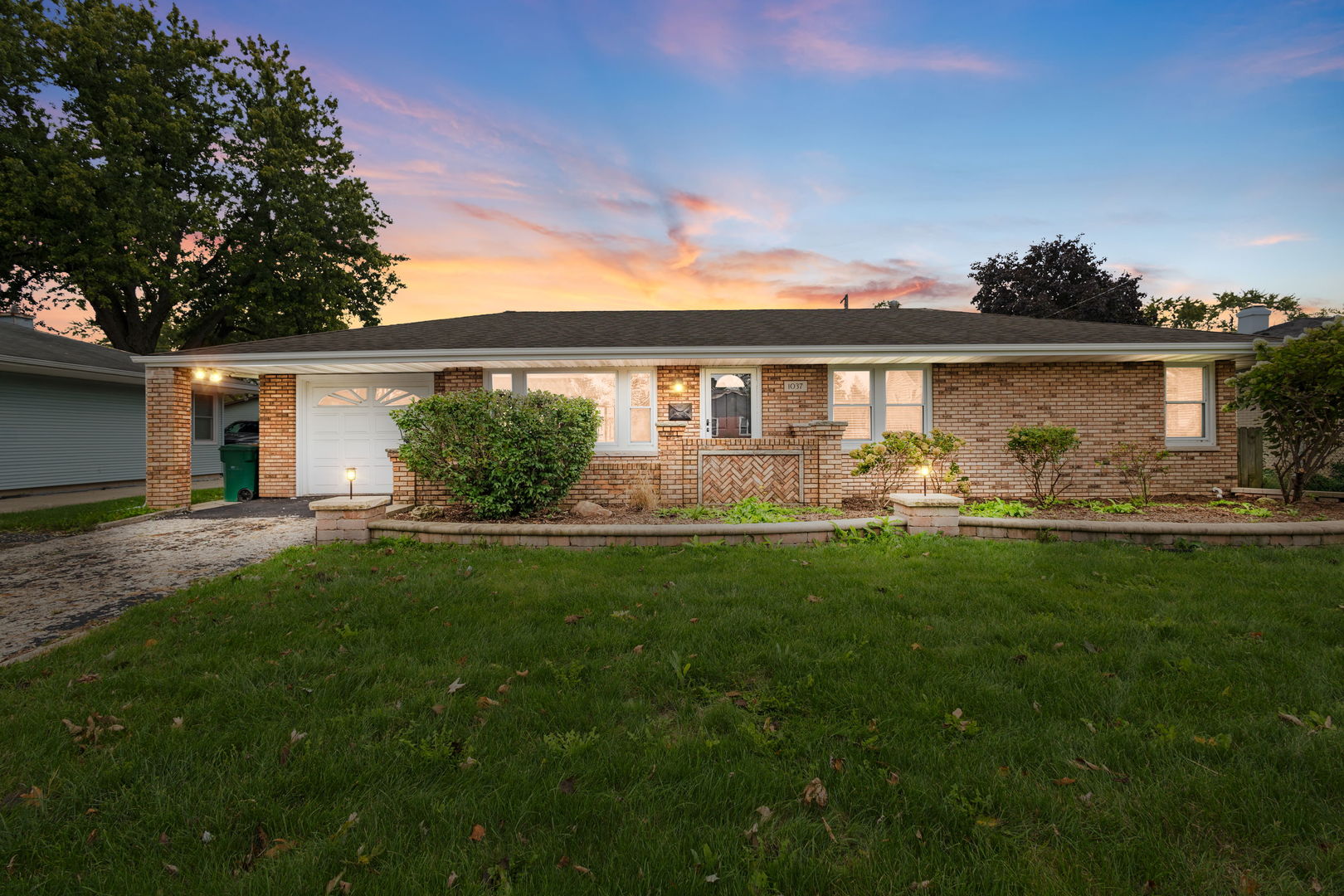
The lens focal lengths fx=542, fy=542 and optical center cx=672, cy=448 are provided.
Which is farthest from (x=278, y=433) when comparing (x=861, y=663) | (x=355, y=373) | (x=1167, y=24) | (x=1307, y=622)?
(x=1167, y=24)

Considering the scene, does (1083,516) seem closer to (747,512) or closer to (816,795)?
(747,512)

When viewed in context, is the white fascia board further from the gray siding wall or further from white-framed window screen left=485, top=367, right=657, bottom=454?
the gray siding wall

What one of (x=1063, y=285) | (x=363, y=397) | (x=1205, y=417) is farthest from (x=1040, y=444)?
(x=1063, y=285)

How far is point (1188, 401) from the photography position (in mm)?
9930

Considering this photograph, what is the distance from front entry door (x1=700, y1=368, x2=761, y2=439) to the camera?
32.6 feet

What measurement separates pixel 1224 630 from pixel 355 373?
12662mm

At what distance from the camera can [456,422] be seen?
280 inches

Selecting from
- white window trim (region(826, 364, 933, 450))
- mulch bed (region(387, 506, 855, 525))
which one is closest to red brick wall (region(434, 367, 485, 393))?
mulch bed (region(387, 506, 855, 525))

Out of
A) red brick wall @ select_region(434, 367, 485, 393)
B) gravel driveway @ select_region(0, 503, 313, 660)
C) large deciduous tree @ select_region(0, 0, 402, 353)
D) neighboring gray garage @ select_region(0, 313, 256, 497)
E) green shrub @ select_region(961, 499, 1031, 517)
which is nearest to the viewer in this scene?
gravel driveway @ select_region(0, 503, 313, 660)

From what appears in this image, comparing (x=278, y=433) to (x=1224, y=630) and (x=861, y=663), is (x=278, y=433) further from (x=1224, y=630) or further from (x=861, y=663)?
(x=1224, y=630)

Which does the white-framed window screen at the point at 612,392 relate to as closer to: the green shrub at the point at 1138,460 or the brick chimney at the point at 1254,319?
the green shrub at the point at 1138,460

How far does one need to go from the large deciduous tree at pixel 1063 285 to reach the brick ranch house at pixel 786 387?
69.9 ft

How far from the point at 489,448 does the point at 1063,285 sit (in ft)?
106

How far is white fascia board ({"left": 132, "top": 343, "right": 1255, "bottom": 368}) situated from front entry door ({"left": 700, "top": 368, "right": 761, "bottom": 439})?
103 centimetres
